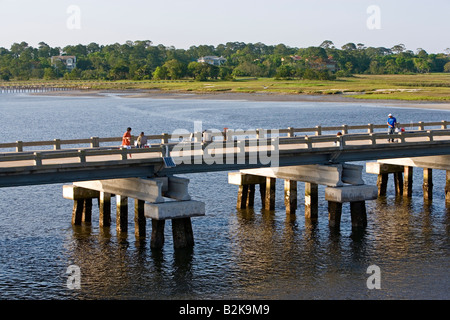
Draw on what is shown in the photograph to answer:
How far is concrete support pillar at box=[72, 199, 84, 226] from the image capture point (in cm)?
3981

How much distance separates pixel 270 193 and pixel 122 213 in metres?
9.38

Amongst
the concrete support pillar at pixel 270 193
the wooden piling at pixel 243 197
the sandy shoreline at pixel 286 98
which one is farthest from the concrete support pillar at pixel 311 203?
the sandy shoreline at pixel 286 98

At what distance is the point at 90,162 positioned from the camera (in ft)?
107

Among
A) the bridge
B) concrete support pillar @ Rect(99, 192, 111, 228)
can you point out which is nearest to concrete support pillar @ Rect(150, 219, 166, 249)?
the bridge

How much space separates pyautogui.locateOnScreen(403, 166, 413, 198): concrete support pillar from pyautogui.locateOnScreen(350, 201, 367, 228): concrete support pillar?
8.69m

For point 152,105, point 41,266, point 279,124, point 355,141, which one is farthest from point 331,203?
point 152,105

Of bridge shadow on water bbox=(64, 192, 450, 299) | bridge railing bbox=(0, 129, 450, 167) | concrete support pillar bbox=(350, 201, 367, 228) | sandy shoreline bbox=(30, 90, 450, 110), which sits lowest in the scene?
bridge shadow on water bbox=(64, 192, 450, 299)

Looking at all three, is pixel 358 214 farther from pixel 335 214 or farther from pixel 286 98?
pixel 286 98

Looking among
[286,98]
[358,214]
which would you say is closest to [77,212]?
[358,214]

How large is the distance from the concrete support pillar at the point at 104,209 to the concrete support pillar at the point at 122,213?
1041 mm

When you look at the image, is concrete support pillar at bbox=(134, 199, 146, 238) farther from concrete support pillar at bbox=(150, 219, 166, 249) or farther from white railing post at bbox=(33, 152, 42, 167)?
white railing post at bbox=(33, 152, 42, 167)

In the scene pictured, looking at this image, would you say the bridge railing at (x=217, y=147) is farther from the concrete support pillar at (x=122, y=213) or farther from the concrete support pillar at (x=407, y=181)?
the concrete support pillar at (x=122, y=213)
